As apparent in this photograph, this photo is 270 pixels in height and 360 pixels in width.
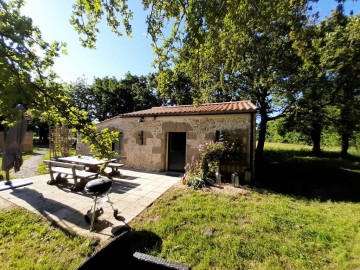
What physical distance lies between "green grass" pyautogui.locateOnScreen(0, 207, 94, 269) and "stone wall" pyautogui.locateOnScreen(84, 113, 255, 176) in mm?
6198

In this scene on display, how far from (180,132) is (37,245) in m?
7.45

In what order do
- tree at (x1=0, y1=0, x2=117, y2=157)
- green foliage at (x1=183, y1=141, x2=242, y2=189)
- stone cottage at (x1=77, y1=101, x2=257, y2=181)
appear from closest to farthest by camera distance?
tree at (x1=0, y1=0, x2=117, y2=157) < green foliage at (x1=183, y1=141, x2=242, y2=189) < stone cottage at (x1=77, y1=101, x2=257, y2=181)

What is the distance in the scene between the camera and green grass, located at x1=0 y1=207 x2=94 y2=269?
314 centimetres

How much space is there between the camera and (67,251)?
3422 millimetres

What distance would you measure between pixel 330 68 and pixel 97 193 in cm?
1254

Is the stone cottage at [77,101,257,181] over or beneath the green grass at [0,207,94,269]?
over

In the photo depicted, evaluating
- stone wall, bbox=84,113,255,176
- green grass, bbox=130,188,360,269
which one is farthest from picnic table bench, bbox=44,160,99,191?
stone wall, bbox=84,113,255,176

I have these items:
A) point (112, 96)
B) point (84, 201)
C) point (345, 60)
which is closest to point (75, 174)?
point (84, 201)

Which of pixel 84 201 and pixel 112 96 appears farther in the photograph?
pixel 112 96

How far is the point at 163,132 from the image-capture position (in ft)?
33.2

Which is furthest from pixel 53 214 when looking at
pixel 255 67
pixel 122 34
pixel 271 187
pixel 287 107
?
pixel 287 107

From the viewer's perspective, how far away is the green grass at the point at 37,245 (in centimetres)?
314

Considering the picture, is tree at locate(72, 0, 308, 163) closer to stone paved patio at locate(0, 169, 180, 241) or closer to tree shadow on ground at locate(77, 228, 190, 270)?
tree shadow on ground at locate(77, 228, 190, 270)

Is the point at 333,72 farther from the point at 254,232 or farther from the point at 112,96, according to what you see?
the point at 112,96
